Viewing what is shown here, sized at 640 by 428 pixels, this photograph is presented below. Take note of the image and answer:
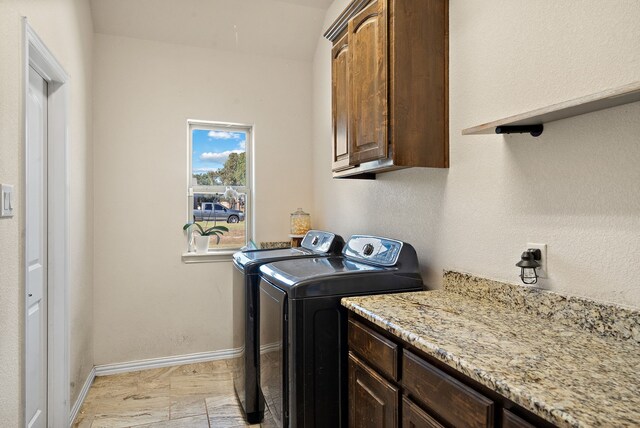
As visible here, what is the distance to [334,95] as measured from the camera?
7.63 feet

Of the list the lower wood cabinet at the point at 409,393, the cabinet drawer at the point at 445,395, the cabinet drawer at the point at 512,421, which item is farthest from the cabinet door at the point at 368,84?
the cabinet drawer at the point at 512,421

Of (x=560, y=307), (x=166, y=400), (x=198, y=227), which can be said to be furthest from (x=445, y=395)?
(x=198, y=227)

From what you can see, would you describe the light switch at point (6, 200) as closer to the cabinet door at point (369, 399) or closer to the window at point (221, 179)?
the cabinet door at point (369, 399)

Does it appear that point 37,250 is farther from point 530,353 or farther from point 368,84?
point 530,353

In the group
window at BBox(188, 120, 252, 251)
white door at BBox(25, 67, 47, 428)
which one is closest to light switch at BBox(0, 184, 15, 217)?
white door at BBox(25, 67, 47, 428)

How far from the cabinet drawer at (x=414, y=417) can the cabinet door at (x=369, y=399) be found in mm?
41

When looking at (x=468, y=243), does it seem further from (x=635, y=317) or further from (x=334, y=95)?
(x=334, y=95)

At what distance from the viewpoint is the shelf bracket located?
1348mm

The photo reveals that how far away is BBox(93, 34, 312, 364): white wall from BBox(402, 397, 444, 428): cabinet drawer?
2.31 m

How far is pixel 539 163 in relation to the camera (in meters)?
1.36

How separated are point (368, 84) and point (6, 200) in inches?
59.3

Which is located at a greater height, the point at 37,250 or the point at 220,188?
the point at 220,188

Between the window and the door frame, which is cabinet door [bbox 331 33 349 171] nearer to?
the window

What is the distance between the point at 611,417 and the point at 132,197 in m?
3.05
